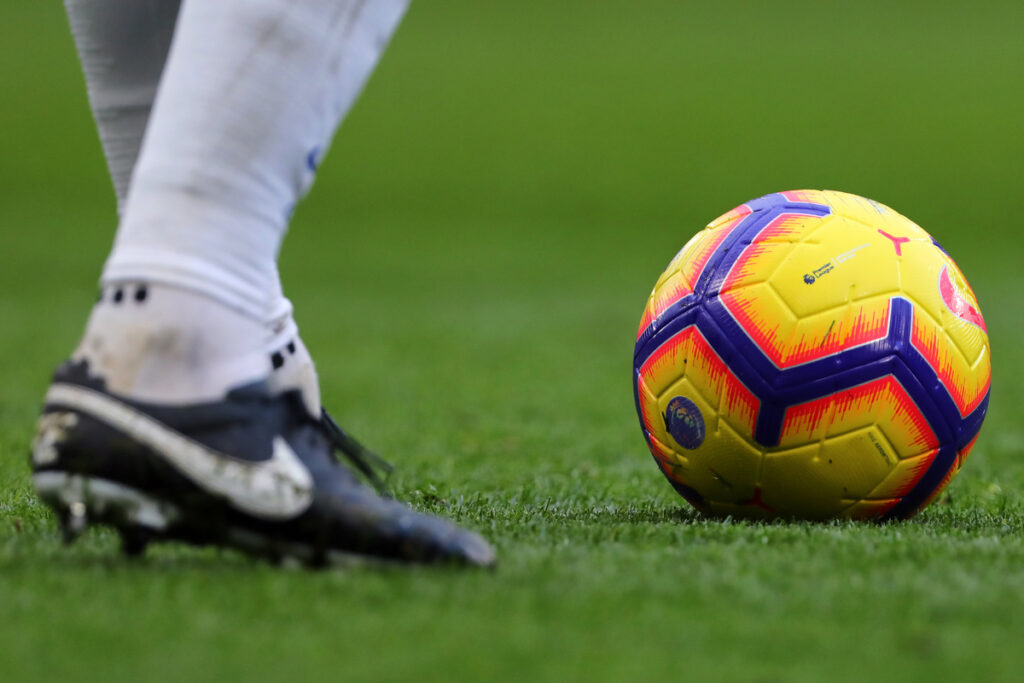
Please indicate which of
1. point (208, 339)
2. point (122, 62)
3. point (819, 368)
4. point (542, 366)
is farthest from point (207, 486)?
point (542, 366)

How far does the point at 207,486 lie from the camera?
5.79ft

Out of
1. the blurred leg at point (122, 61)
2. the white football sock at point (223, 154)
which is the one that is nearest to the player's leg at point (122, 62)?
the blurred leg at point (122, 61)

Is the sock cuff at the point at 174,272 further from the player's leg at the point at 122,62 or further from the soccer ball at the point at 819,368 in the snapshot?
the soccer ball at the point at 819,368

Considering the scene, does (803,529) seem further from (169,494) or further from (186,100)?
(186,100)

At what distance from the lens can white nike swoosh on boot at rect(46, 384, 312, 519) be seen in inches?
69.1

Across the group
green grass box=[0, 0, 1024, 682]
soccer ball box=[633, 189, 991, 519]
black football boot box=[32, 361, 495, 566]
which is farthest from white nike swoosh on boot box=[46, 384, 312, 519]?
soccer ball box=[633, 189, 991, 519]

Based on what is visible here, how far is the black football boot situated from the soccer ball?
0.87 meters

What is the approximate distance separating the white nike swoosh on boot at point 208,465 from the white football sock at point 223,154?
0.04 meters

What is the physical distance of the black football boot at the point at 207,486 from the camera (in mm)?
1756

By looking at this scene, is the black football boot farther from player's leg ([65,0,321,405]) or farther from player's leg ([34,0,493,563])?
player's leg ([65,0,321,405])

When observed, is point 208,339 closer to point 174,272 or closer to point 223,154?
point 174,272

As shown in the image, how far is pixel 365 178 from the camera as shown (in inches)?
776

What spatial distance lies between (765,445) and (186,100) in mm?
1352

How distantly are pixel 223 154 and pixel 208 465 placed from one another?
1.49 ft
